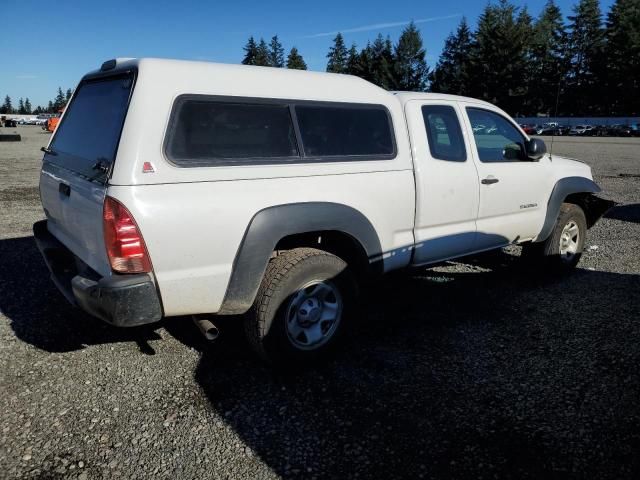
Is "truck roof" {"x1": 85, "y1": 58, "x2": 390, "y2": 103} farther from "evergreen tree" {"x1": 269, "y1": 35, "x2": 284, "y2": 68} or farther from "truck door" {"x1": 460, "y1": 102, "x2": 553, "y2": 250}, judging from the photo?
"evergreen tree" {"x1": 269, "y1": 35, "x2": 284, "y2": 68}

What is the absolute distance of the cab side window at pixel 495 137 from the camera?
14.7 ft

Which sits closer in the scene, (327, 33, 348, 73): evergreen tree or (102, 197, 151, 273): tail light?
(102, 197, 151, 273): tail light

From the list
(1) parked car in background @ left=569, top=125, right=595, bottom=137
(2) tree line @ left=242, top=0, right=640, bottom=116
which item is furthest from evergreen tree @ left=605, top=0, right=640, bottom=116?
(1) parked car in background @ left=569, top=125, right=595, bottom=137

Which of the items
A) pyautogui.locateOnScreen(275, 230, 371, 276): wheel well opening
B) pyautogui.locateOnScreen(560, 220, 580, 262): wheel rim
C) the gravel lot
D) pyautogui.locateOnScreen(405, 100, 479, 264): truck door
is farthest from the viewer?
pyautogui.locateOnScreen(560, 220, 580, 262): wheel rim

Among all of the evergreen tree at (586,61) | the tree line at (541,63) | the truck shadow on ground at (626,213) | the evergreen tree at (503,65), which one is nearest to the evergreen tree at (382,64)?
the tree line at (541,63)

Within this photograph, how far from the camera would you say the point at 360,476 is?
249 centimetres

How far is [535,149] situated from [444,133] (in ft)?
3.56

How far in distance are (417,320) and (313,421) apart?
1.72 meters

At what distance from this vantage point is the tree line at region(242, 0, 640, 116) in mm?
70750

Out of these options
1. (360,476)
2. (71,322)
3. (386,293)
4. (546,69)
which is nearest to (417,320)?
(386,293)

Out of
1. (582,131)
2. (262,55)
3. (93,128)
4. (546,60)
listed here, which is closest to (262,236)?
(93,128)

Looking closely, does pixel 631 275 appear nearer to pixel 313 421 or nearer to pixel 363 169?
pixel 363 169

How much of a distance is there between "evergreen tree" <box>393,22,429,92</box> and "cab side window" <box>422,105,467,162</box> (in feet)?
273

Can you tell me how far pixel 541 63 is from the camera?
78250mm
